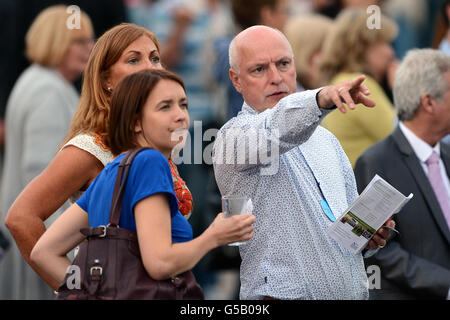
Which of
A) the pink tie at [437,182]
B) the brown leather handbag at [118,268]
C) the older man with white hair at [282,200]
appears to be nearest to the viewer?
the brown leather handbag at [118,268]

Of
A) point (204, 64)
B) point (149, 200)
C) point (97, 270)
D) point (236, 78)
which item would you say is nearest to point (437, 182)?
point (236, 78)

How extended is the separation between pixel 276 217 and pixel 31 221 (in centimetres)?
99

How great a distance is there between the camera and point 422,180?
4.53 m

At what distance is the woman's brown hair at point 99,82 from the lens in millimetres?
3473

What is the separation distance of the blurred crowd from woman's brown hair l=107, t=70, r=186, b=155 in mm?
2002

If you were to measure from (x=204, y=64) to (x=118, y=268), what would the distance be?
14.5ft

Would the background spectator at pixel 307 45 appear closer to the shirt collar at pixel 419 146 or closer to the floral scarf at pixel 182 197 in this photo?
the shirt collar at pixel 419 146

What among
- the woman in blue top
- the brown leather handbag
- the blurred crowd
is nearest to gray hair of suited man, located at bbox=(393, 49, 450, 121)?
the blurred crowd

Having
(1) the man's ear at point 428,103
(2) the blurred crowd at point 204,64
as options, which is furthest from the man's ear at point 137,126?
(1) the man's ear at point 428,103

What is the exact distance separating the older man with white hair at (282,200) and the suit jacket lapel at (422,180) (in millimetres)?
1142

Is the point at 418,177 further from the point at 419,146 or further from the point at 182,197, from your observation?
the point at 182,197

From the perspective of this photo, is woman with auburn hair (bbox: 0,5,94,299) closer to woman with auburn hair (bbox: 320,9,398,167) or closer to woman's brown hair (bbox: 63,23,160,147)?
woman with auburn hair (bbox: 320,9,398,167)

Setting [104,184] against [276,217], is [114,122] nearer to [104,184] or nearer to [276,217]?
[104,184]
